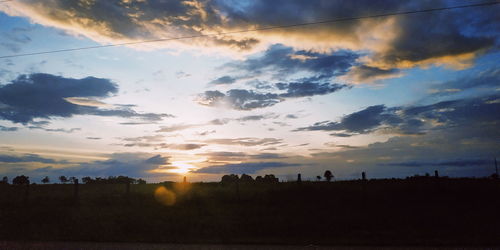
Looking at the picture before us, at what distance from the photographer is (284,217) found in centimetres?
1941

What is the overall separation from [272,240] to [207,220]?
20.1 ft

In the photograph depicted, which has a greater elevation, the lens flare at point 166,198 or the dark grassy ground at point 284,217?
the lens flare at point 166,198

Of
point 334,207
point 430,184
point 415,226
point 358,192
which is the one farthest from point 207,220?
point 430,184

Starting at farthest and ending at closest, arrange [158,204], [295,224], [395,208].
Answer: [158,204] < [395,208] < [295,224]

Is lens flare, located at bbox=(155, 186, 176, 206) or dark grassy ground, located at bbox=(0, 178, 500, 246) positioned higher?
lens flare, located at bbox=(155, 186, 176, 206)

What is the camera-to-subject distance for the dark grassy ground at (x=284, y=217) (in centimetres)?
1477

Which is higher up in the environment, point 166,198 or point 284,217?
point 166,198

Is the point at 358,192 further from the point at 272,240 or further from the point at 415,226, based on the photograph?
the point at 272,240

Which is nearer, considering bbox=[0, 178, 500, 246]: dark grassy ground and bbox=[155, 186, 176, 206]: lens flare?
bbox=[0, 178, 500, 246]: dark grassy ground

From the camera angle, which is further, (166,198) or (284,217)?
(166,198)

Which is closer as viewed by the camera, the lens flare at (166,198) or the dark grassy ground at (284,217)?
the dark grassy ground at (284,217)

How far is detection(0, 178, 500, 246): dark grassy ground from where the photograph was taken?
14766 mm

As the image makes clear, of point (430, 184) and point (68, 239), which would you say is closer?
point (68, 239)

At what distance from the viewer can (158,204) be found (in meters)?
25.0
